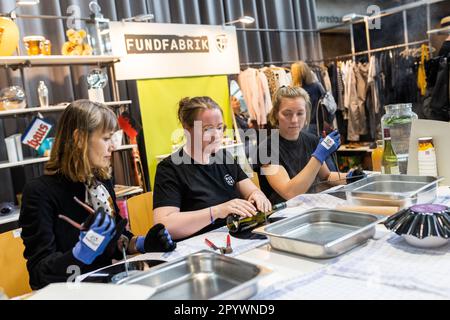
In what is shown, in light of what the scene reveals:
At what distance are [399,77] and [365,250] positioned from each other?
161 inches

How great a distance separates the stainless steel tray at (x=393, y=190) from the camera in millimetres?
1499

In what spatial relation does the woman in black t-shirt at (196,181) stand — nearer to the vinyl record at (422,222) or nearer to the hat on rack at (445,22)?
the vinyl record at (422,222)

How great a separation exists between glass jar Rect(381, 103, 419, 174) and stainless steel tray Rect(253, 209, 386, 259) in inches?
32.0

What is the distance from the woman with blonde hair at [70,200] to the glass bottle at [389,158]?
1157 mm

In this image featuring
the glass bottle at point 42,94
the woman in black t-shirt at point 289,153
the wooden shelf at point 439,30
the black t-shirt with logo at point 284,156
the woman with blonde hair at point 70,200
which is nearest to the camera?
the woman with blonde hair at point 70,200

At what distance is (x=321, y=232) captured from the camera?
1.36m

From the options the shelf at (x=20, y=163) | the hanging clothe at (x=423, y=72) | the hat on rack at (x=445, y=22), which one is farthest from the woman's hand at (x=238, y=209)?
the hat on rack at (x=445, y=22)

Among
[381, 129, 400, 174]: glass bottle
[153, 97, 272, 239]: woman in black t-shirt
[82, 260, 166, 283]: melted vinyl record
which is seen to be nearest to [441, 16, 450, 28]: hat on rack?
[381, 129, 400, 174]: glass bottle

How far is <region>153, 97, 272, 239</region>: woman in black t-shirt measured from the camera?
68.4 inches

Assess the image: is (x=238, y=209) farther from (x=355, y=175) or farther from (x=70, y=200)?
(x=355, y=175)

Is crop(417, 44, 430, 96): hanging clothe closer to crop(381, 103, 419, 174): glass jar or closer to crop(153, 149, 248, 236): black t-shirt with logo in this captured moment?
crop(381, 103, 419, 174): glass jar

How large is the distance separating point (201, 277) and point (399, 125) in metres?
1.49

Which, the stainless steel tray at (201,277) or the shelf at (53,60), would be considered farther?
the shelf at (53,60)
